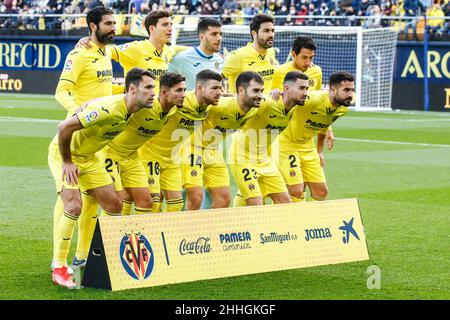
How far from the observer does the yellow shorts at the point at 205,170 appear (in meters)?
11.0

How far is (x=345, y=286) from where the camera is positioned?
9016mm

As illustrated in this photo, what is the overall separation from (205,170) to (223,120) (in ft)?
2.67

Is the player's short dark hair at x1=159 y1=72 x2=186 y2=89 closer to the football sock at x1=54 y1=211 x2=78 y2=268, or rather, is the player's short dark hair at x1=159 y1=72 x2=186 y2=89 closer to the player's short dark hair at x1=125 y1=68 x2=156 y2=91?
the player's short dark hair at x1=125 y1=68 x2=156 y2=91

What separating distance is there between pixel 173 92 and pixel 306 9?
91.1 ft

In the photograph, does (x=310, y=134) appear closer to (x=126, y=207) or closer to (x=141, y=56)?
(x=141, y=56)

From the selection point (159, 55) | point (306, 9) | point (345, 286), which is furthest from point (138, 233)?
point (306, 9)

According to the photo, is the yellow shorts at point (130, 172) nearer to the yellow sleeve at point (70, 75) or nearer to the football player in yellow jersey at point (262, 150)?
the yellow sleeve at point (70, 75)

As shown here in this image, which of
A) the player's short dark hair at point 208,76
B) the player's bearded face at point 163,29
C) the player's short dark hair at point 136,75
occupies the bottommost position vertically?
the player's short dark hair at point 208,76

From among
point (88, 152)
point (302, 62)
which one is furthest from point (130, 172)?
point (302, 62)

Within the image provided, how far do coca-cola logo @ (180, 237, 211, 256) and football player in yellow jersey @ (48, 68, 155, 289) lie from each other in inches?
35.8

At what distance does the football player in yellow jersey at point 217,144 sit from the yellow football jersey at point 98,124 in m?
1.75

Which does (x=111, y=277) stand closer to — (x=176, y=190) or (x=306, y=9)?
(x=176, y=190)

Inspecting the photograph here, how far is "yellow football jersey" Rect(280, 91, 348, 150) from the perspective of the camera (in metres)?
11.4

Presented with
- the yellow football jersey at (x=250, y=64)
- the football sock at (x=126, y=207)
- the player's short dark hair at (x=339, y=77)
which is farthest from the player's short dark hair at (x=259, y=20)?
the football sock at (x=126, y=207)
